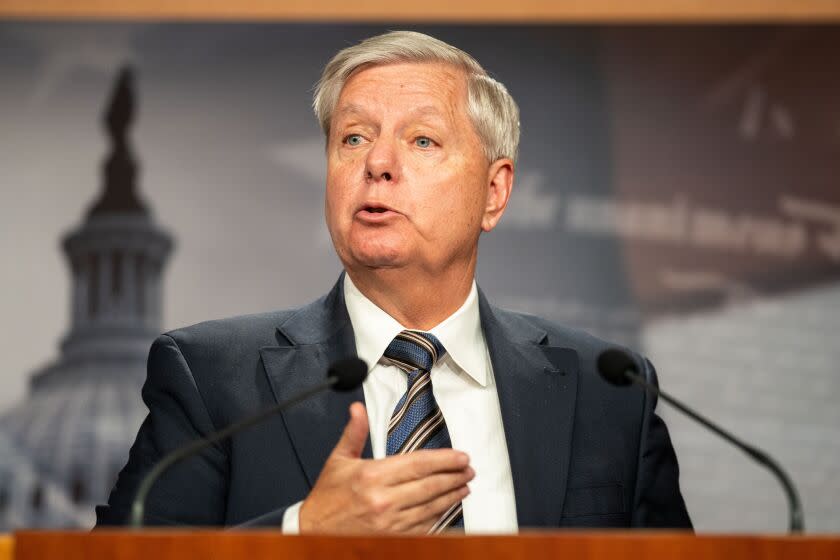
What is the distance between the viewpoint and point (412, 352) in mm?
2125

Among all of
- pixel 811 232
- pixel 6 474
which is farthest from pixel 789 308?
pixel 6 474

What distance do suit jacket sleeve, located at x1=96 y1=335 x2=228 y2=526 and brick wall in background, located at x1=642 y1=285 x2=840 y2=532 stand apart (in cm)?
223

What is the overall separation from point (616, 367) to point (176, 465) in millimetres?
783

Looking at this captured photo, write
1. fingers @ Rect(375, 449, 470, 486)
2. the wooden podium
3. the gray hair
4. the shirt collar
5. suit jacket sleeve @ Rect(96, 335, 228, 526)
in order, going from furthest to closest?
the gray hair < the shirt collar < suit jacket sleeve @ Rect(96, 335, 228, 526) < fingers @ Rect(375, 449, 470, 486) < the wooden podium

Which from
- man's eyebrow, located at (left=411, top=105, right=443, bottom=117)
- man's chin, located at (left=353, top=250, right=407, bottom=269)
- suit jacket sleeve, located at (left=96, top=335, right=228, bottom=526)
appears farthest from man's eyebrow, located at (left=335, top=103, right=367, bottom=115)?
suit jacket sleeve, located at (left=96, top=335, right=228, bottom=526)

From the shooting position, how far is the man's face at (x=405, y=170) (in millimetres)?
2109

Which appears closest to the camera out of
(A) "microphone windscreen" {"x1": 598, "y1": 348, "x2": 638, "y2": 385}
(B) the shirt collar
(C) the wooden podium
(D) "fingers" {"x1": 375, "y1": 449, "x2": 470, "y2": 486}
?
(C) the wooden podium

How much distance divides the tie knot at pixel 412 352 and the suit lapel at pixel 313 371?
0.08 meters

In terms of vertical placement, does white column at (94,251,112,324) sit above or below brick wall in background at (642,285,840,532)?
above

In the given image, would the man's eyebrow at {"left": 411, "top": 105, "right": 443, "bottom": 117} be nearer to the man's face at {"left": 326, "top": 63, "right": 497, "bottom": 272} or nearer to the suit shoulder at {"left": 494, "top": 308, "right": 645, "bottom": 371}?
the man's face at {"left": 326, "top": 63, "right": 497, "bottom": 272}

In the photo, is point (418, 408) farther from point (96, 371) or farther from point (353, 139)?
point (96, 371)

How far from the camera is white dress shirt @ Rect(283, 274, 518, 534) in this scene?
6.65 ft

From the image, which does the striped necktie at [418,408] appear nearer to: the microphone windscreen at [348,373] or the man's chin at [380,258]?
the man's chin at [380,258]

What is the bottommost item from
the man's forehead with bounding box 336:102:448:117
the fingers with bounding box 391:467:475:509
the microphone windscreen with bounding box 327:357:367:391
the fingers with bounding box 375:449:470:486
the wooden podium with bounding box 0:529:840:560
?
the wooden podium with bounding box 0:529:840:560
